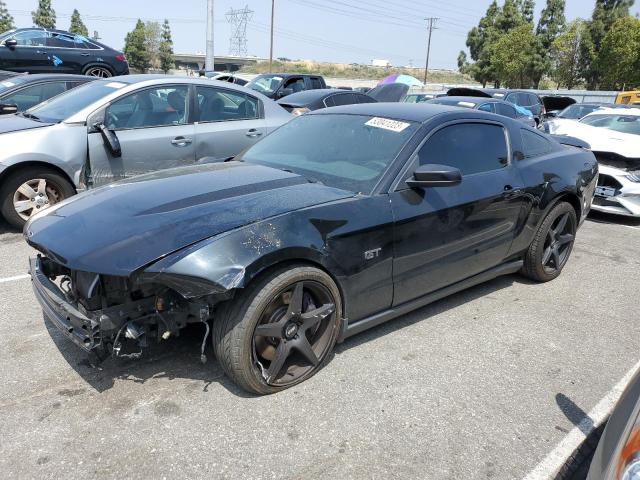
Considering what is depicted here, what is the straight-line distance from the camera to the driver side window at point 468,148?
11.5 feet

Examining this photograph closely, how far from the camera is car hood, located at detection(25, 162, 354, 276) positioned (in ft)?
8.02

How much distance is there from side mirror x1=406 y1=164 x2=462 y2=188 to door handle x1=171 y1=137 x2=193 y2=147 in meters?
3.27

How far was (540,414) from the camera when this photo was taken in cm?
276

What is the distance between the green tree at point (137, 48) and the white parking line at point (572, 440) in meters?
70.9

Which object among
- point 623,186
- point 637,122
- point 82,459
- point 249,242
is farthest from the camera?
point 637,122

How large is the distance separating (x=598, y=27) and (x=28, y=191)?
43133 mm

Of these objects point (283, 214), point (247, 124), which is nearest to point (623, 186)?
point (247, 124)

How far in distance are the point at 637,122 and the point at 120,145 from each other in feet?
26.1

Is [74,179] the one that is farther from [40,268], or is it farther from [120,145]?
[40,268]

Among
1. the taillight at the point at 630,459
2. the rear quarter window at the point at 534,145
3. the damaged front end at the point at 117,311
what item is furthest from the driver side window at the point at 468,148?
the taillight at the point at 630,459

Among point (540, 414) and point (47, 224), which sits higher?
point (47, 224)

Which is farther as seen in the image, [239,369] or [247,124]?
[247,124]

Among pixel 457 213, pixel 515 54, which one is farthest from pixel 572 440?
pixel 515 54

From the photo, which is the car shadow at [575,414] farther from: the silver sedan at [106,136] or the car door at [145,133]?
the car door at [145,133]
